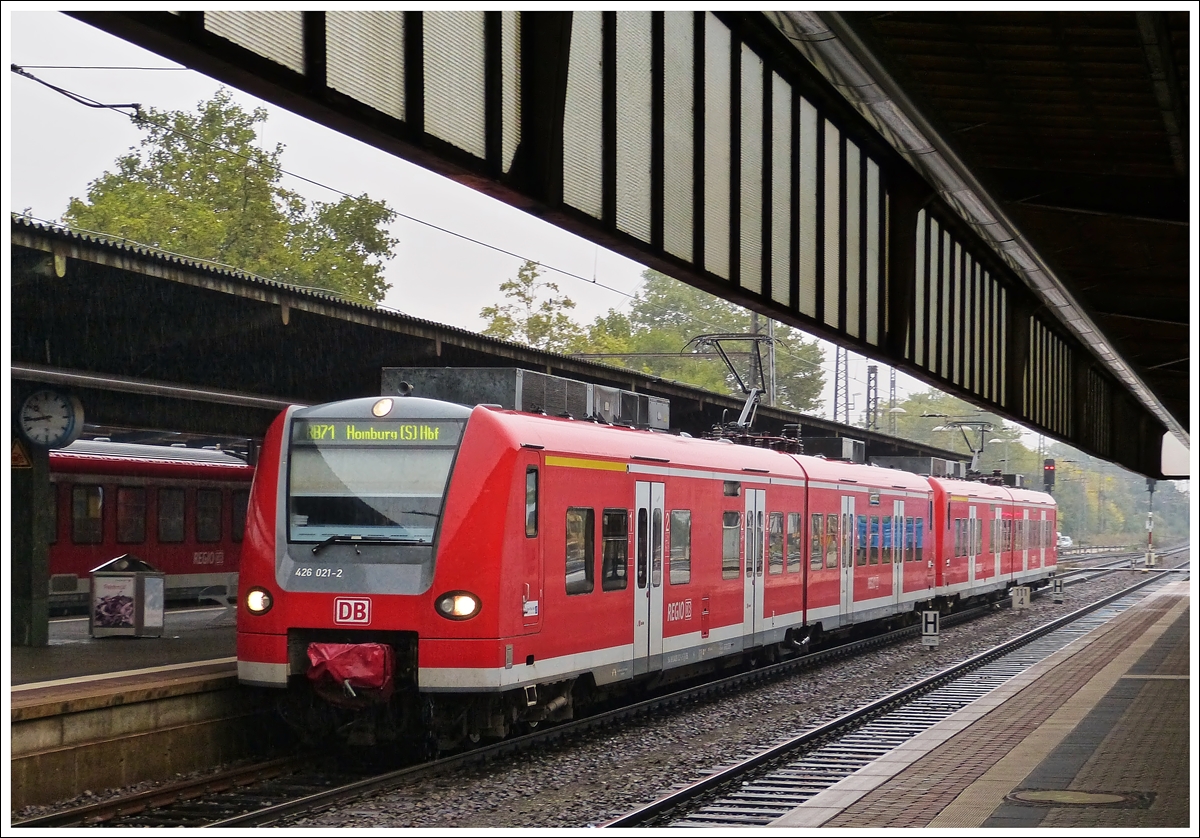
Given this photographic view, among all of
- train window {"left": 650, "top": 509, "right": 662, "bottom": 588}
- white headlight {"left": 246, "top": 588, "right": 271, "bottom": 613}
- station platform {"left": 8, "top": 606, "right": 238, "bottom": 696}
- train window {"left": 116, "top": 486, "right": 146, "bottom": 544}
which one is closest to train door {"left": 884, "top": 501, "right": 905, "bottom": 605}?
train window {"left": 650, "top": 509, "right": 662, "bottom": 588}

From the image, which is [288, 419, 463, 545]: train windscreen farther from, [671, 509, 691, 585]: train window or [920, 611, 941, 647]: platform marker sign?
[920, 611, 941, 647]: platform marker sign

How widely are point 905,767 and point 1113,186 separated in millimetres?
5538

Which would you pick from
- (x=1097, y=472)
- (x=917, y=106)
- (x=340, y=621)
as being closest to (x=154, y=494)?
(x=340, y=621)

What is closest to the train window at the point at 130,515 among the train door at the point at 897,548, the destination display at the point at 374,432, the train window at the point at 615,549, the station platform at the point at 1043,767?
the train door at the point at 897,548

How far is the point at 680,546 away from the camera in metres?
15.4

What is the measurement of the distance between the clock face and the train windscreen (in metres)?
4.67

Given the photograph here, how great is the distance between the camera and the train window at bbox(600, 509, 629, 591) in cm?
1358

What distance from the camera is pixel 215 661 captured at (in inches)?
547

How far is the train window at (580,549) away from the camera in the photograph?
12836 mm

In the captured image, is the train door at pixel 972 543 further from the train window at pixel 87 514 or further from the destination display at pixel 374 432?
the destination display at pixel 374 432

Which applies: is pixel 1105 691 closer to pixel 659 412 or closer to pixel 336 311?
pixel 659 412

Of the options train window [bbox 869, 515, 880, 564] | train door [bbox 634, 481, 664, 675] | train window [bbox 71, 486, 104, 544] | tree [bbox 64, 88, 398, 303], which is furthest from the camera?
tree [bbox 64, 88, 398, 303]

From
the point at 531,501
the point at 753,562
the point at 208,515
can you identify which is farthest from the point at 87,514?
the point at 531,501

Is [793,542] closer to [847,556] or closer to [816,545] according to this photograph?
[816,545]
